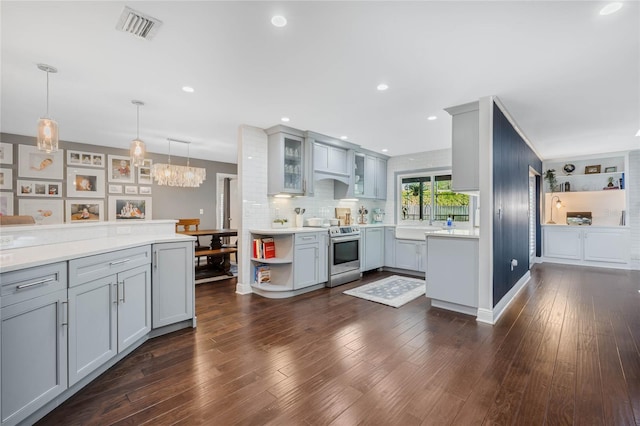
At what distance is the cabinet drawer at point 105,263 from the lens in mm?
1916

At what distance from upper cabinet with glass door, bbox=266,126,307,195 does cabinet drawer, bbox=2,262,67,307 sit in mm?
2916

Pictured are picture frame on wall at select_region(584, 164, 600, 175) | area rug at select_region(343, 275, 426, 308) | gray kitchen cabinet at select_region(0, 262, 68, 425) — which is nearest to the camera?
gray kitchen cabinet at select_region(0, 262, 68, 425)

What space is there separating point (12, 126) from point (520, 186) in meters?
8.06

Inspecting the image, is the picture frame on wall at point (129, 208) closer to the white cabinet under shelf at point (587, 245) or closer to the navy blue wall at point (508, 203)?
the navy blue wall at point (508, 203)

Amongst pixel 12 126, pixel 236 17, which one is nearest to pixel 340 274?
pixel 236 17

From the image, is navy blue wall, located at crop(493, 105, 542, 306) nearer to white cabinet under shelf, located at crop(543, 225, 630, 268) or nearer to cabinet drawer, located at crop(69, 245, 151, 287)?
white cabinet under shelf, located at crop(543, 225, 630, 268)

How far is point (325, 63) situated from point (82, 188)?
5695mm

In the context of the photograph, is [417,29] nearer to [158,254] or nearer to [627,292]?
[158,254]

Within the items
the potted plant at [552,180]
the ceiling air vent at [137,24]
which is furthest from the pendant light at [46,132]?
the potted plant at [552,180]

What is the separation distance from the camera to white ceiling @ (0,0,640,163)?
1.90 meters

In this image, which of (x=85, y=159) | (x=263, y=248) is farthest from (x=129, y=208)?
(x=263, y=248)

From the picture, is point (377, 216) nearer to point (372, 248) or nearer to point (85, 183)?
point (372, 248)

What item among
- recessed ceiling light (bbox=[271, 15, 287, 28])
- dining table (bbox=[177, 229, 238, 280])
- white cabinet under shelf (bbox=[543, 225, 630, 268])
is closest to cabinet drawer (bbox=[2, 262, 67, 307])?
recessed ceiling light (bbox=[271, 15, 287, 28])

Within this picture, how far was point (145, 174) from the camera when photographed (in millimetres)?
6367
